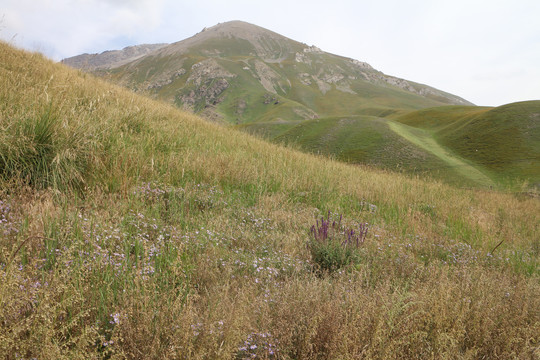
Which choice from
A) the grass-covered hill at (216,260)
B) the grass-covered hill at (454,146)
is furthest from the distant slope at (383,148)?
the grass-covered hill at (216,260)

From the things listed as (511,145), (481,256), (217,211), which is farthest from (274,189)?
(511,145)

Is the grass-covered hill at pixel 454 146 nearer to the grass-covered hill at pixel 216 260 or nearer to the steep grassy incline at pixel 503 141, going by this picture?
the steep grassy incline at pixel 503 141

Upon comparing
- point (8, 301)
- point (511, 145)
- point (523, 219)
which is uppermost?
point (511, 145)

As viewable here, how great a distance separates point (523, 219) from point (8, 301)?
1020 cm

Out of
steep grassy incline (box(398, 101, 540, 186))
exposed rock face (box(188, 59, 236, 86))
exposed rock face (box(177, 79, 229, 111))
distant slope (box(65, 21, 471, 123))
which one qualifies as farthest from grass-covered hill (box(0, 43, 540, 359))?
exposed rock face (box(188, 59, 236, 86))

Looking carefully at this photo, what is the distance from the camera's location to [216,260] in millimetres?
2803

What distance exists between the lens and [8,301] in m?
1.63

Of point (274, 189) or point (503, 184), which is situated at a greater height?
point (503, 184)

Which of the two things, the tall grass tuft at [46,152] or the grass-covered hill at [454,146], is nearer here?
the tall grass tuft at [46,152]

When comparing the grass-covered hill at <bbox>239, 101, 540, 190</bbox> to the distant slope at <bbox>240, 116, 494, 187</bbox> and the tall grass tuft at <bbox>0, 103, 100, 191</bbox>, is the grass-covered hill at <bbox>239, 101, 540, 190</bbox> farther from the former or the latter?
the tall grass tuft at <bbox>0, 103, 100, 191</bbox>

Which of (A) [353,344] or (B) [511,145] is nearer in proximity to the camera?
(A) [353,344]

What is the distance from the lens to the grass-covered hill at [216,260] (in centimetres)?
177

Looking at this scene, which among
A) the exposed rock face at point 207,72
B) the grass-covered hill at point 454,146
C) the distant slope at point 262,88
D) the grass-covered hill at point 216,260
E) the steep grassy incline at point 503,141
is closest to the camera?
the grass-covered hill at point 216,260

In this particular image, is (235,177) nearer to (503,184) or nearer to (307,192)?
(307,192)
